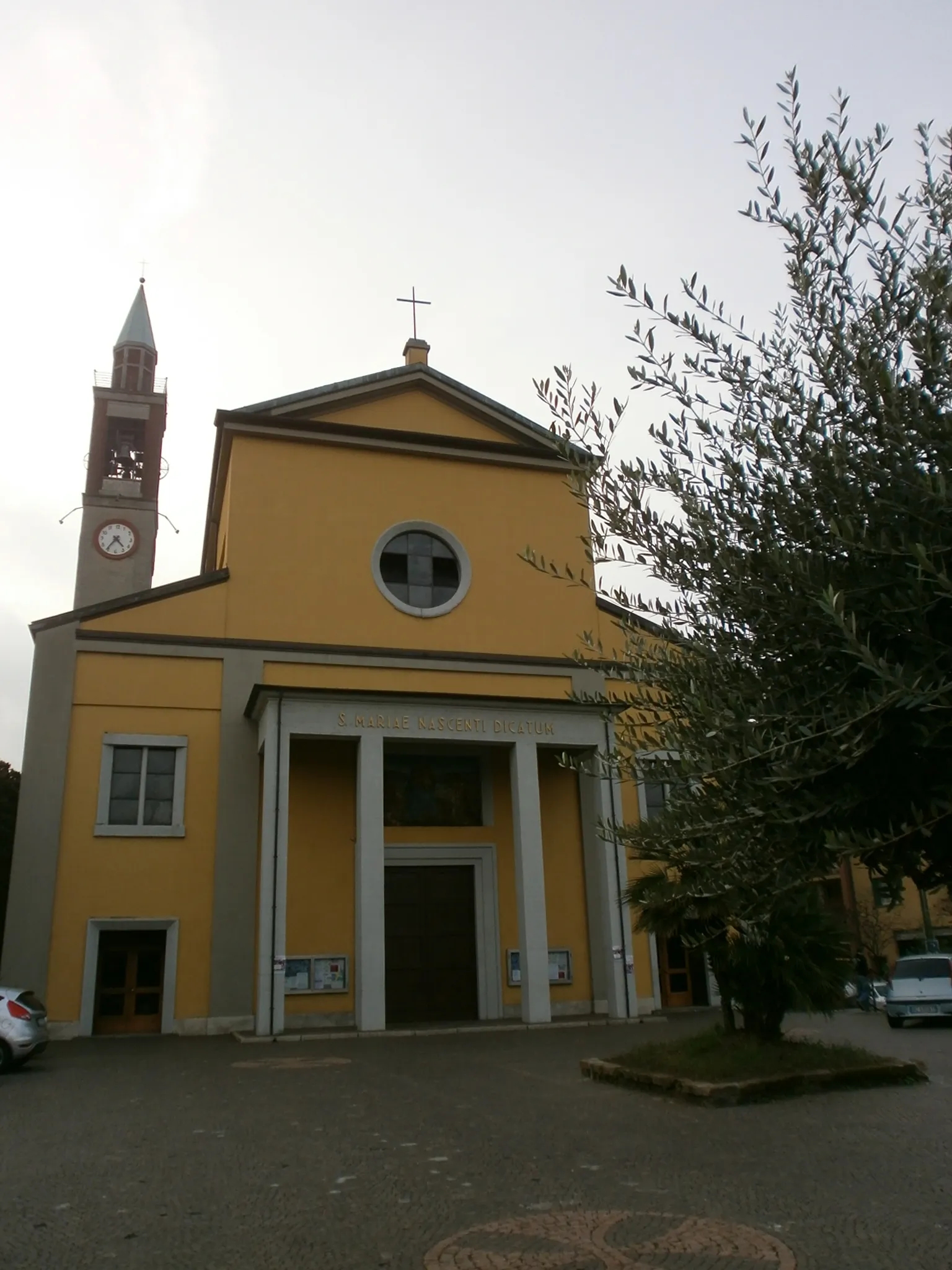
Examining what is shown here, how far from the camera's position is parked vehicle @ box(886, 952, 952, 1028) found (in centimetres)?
2125

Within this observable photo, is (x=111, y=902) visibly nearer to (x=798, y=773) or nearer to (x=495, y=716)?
(x=495, y=716)

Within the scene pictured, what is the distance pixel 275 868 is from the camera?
60.1 ft

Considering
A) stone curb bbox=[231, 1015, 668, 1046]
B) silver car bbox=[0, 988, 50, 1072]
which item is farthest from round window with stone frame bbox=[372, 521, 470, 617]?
A: silver car bbox=[0, 988, 50, 1072]

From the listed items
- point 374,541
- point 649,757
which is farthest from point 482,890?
point 649,757

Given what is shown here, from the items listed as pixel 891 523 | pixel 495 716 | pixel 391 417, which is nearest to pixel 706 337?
pixel 891 523

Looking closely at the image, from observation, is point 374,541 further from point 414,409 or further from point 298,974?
point 298,974

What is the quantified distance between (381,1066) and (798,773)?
1081 cm

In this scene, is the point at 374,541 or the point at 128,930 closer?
the point at 128,930

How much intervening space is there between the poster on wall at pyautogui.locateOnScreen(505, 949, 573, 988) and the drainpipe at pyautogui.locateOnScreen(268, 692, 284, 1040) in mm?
5340

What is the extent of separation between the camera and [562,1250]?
17.1ft

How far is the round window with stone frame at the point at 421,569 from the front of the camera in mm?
22828

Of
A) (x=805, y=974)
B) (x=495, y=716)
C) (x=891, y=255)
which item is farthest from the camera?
(x=495, y=716)

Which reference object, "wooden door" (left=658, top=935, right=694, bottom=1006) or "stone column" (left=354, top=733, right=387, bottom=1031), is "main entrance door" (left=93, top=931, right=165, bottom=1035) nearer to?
"stone column" (left=354, top=733, right=387, bottom=1031)

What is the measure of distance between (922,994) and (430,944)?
10285 mm
